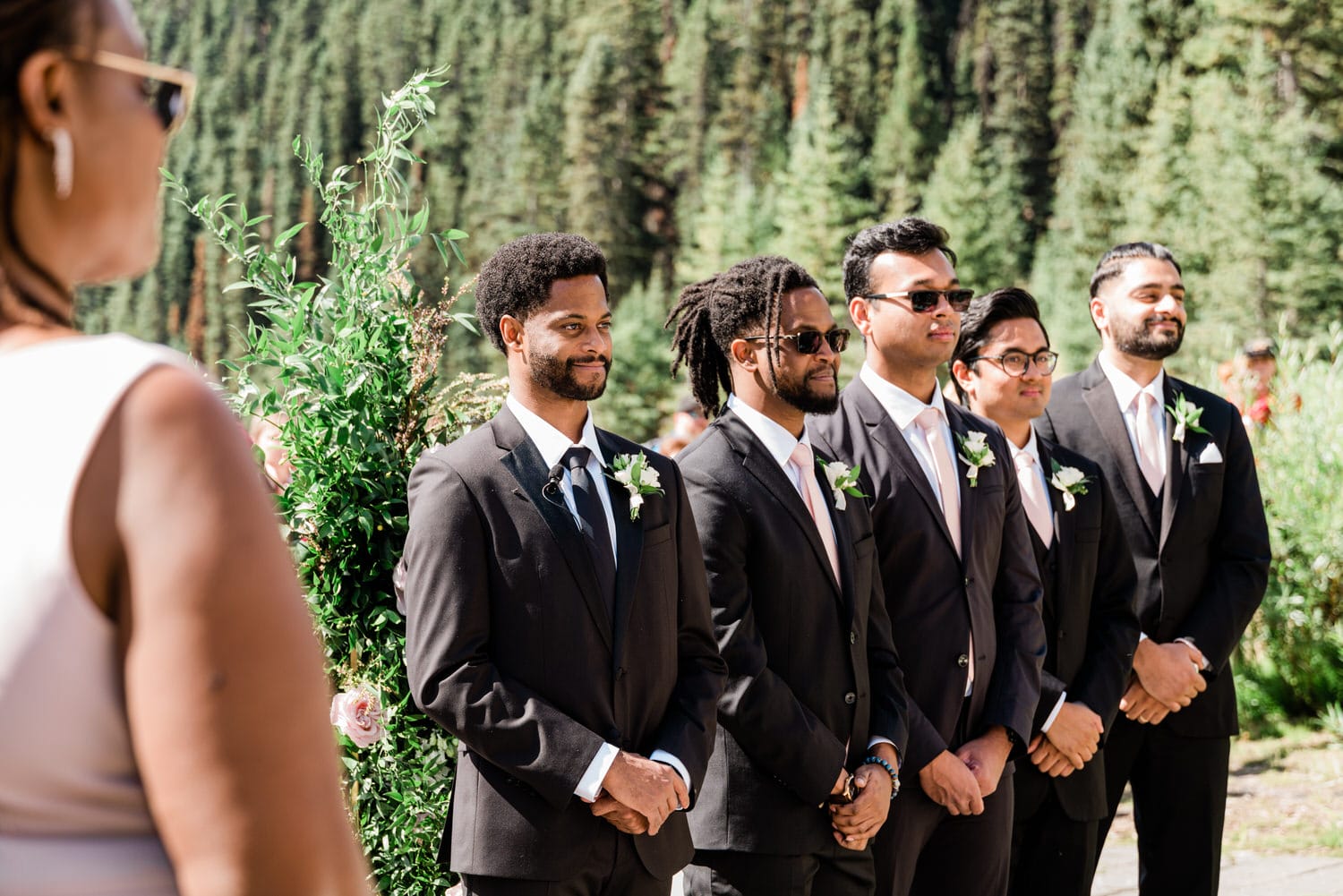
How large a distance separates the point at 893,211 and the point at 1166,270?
6171 centimetres

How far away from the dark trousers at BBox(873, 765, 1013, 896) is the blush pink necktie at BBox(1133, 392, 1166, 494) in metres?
1.59

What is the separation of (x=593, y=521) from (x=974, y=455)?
1.60 meters

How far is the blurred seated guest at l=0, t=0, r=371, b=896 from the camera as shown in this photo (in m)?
1.03

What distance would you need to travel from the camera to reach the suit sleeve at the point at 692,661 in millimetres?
3426

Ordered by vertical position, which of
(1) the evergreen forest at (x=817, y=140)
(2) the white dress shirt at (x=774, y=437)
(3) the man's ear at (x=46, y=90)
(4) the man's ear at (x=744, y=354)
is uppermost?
(1) the evergreen forest at (x=817, y=140)

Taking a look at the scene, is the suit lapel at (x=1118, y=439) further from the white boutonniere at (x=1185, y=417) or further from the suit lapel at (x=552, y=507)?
the suit lapel at (x=552, y=507)

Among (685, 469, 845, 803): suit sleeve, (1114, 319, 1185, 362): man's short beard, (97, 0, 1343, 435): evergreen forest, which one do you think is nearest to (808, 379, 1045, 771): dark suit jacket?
(685, 469, 845, 803): suit sleeve

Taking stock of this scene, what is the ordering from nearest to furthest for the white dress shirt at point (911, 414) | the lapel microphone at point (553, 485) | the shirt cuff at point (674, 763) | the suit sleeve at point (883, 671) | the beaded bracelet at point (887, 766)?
1. the shirt cuff at point (674, 763)
2. the lapel microphone at point (553, 485)
3. the beaded bracelet at point (887, 766)
4. the suit sleeve at point (883, 671)
5. the white dress shirt at point (911, 414)

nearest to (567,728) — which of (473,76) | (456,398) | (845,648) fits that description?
(845,648)

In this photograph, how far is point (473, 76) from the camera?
297 ft

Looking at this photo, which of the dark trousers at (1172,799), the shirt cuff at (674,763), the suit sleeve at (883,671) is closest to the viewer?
the shirt cuff at (674,763)

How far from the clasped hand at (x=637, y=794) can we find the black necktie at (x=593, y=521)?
39cm

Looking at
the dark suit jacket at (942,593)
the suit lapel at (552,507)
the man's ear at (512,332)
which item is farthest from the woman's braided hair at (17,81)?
the dark suit jacket at (942,593)

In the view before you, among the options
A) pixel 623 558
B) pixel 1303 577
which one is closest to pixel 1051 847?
pixel 623 558
